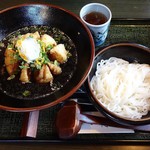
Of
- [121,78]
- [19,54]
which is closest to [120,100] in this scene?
[121,78]

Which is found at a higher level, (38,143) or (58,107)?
(58,107)

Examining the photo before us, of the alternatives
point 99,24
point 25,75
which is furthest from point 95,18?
point 25,75

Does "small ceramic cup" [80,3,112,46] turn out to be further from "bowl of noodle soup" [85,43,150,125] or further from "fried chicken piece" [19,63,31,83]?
"fried chicken piece" [19,63,31,83]

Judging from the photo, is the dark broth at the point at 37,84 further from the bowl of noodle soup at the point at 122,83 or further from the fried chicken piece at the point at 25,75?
the bowl of noodle soup at the point at 122,83

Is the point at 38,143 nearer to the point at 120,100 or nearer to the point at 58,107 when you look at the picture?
the point at 58,107

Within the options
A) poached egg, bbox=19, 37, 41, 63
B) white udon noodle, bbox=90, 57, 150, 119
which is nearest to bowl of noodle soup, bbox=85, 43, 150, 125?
white udon noodle, bbox=90, 57, 150, 119

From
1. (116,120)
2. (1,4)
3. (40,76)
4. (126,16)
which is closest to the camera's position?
(116,120)

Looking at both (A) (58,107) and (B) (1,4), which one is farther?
(B) (1,4)
